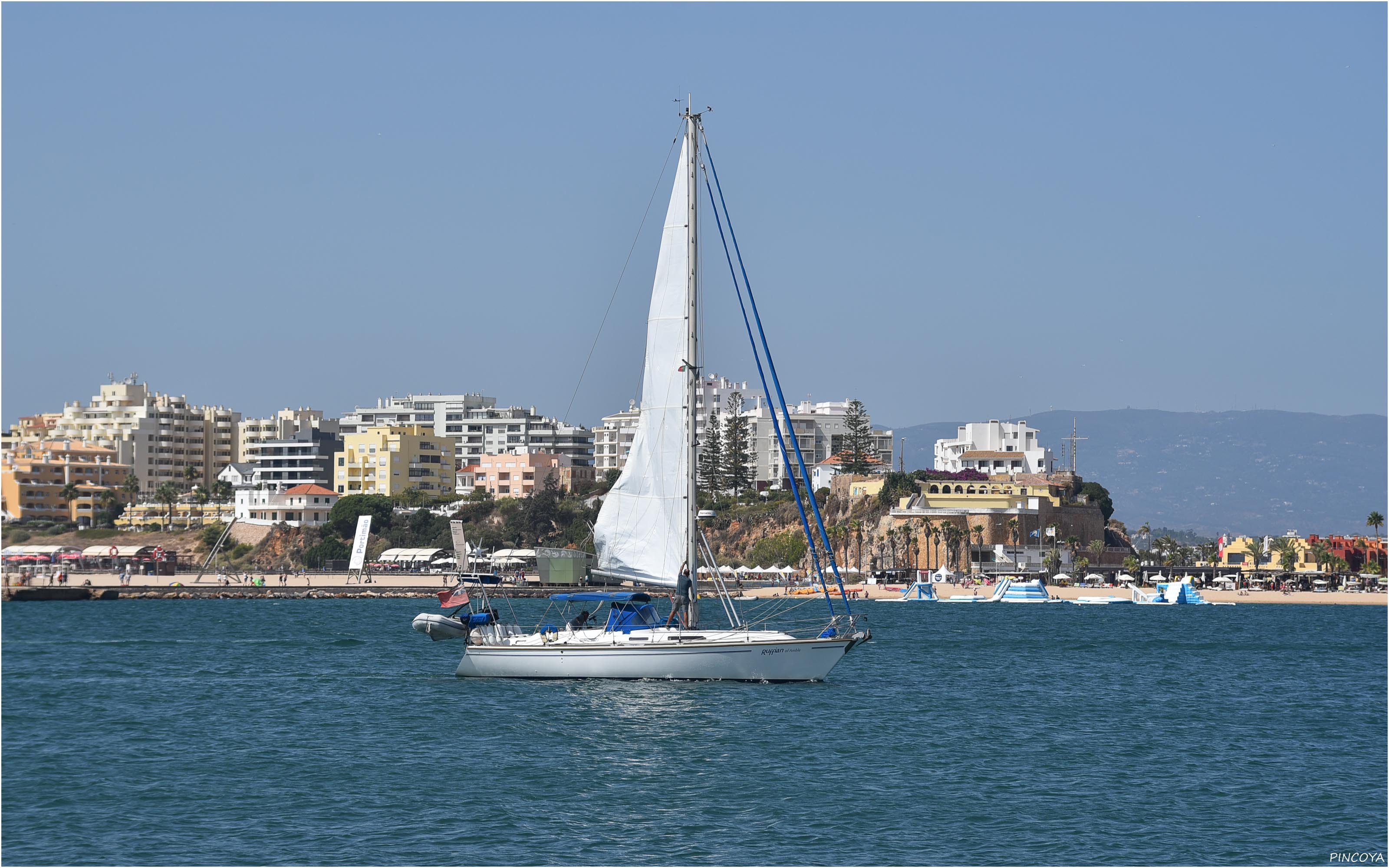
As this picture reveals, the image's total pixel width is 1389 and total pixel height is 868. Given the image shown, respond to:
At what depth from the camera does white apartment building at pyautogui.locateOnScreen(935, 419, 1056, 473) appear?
178 m

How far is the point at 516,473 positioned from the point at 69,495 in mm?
56969

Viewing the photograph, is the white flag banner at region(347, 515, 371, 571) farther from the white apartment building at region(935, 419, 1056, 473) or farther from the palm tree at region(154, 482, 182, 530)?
the white apartment building at region(935, 419, 1056, 473)

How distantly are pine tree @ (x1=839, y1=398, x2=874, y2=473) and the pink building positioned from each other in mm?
37334

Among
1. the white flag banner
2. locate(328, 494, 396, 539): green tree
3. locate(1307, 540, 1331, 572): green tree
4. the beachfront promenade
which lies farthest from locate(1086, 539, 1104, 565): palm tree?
locate(328, 494, 396, 539): green tree

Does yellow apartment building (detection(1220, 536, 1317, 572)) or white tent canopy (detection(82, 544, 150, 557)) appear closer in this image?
yellow apartment building (detection(1220, 536, 1317, 572))

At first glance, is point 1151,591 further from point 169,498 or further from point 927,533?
point 169,498

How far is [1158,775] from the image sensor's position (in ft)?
97.1

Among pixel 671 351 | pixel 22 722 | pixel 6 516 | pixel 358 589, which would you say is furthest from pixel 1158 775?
Answer: pixel 6 516

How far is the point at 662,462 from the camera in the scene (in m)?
37.9

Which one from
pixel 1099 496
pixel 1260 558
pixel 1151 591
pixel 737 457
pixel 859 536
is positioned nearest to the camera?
pixel 1151 591

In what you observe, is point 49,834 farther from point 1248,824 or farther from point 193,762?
point 1248,824

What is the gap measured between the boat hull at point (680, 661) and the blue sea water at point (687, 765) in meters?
0.48

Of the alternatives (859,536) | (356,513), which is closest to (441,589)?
(859,536)

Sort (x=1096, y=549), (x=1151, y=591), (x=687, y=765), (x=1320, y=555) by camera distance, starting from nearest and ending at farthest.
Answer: (x=687, y=765) < (x=1151, y=591) < (x=1096, y=549) < (x=1320, y=555)
